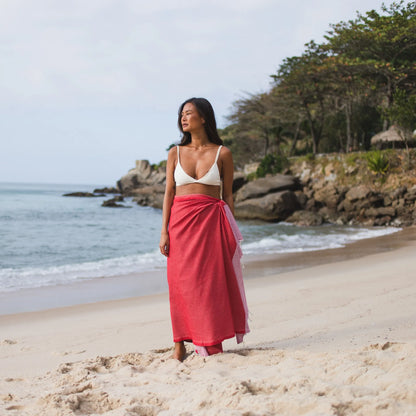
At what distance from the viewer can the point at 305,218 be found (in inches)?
807

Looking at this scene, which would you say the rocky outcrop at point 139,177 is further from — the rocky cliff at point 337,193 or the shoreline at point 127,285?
the shoreline at point 127,285

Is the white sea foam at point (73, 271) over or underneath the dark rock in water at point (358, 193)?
underneath

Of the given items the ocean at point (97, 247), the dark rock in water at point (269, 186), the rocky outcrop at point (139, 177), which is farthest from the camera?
the rocky outcrop at point (139, 177)

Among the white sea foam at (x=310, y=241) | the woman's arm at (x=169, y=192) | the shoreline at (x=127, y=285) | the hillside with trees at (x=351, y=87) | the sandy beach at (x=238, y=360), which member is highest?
the hillside with trees at (x=351, y=87)

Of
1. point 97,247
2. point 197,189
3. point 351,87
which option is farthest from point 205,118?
point 351,87

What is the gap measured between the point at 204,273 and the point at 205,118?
1213mm

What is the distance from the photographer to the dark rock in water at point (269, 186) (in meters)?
23.9

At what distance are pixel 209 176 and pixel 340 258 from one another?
7.57 meters

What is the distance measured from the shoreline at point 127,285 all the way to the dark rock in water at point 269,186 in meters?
12.3

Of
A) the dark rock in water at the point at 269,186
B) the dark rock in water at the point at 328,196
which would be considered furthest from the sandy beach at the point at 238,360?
the dark rock in water at the point at 269,186

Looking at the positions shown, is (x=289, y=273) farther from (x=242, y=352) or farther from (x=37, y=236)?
(x=37, y=236)

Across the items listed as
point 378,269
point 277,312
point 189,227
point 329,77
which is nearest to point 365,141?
point 329,77

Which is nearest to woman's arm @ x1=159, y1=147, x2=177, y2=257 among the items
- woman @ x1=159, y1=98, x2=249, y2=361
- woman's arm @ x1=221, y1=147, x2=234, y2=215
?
woman @ x1=159, y1=98, x2=249, y2=361

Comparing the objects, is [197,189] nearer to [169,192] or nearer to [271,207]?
[169,192]
